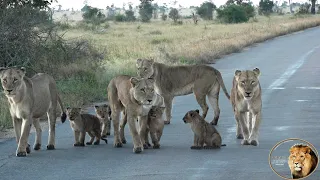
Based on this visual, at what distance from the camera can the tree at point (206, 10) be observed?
10188cm

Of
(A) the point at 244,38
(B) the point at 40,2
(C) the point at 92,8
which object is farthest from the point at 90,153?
(C) the point at 92,8

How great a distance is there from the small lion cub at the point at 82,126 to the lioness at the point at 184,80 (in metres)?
2.61

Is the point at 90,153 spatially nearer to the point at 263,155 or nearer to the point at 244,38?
the point at 263,155

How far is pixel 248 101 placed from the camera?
1206cm

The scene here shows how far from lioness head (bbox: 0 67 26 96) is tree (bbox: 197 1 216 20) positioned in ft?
293

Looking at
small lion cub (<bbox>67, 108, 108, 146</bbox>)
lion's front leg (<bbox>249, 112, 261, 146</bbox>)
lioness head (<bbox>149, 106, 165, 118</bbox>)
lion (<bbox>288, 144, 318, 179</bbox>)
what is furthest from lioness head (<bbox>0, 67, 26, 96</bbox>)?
lion (<bbox>288, 144, 318, 179</bbox>)

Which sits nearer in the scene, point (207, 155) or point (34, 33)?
point (207, 155)

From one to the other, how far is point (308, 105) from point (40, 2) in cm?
1215

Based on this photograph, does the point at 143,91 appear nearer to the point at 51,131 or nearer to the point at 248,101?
the point at 248,101

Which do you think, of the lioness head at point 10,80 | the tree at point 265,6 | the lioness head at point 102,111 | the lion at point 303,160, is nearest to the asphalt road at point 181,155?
the lioness head at point 102,111

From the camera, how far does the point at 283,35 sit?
53.0m

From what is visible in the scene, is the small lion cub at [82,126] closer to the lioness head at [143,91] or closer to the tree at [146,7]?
the lioness head at [143,91]

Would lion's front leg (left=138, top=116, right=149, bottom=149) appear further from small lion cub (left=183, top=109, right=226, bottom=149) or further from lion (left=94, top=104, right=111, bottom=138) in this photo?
lion (left=94, top=104, right=111, bottom=138)

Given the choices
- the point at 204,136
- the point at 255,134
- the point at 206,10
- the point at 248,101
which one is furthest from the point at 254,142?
the point at 206,10
